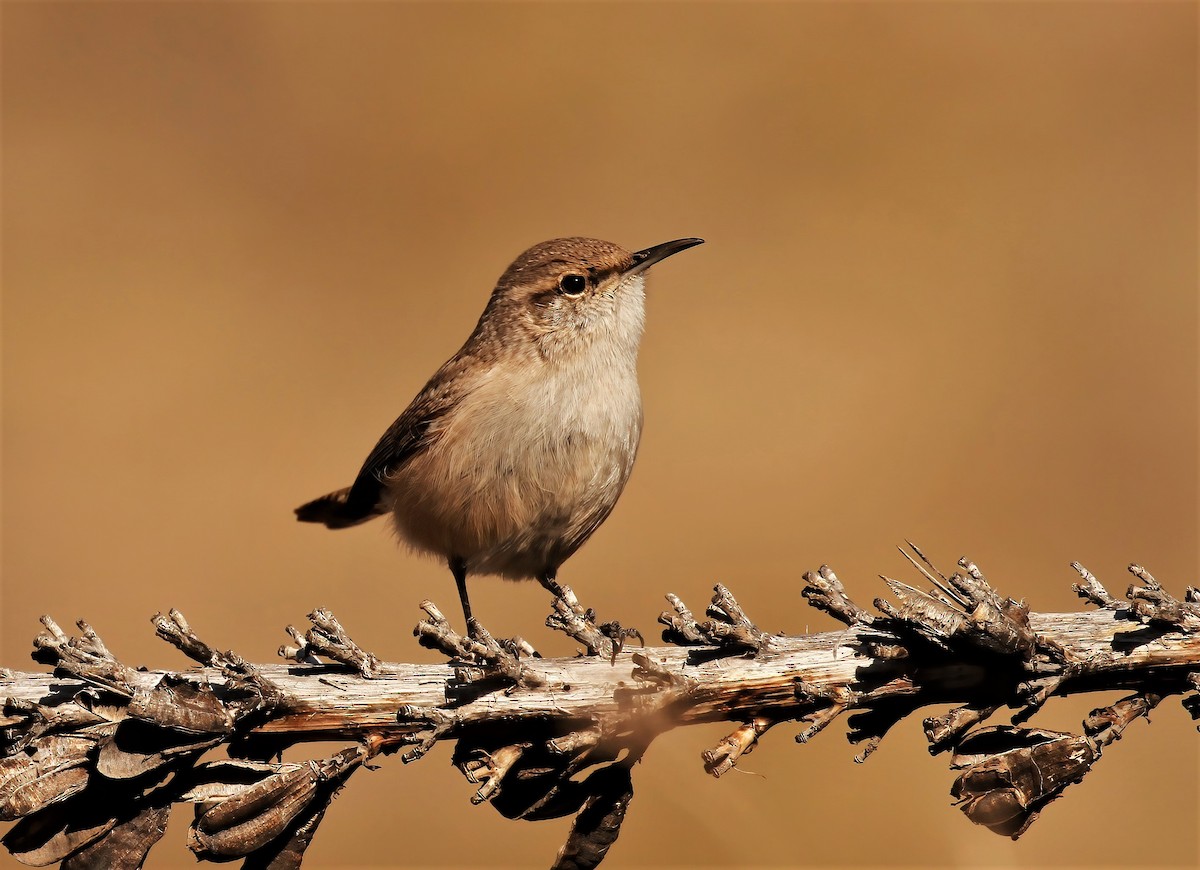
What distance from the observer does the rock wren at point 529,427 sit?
3.87m

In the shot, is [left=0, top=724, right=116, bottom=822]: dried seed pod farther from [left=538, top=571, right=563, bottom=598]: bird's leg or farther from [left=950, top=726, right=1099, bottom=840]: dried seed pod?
[left=538, top=571, right=563, bottom=598]: bird's leg

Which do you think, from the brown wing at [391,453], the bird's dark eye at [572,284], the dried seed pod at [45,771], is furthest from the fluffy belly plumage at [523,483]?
the dried seed pod at [45,771]

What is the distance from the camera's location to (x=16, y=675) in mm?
2033

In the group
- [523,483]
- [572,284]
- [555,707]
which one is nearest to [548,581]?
[523,483]

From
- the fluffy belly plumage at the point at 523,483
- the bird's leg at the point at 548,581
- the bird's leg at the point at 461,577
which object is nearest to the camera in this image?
the fluffy belly plumage at the point at 523,483

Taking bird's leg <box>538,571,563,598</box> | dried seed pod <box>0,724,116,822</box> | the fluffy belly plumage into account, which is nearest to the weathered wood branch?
dried seed pod <box>0,724,116,822</box>

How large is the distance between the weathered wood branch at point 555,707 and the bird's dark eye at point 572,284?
2.52m

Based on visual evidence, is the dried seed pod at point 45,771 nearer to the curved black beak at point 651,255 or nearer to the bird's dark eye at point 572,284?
the bird's dark eye at point 572,284

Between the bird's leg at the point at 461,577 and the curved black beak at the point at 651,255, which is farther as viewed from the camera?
the curved black beak at the point at 651,255

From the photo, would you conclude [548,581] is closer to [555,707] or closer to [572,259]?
[572,259]

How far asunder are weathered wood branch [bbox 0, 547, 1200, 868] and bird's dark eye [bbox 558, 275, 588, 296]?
2.52 metres

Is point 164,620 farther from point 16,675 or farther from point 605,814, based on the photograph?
point 605,814

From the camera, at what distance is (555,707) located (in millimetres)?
1937

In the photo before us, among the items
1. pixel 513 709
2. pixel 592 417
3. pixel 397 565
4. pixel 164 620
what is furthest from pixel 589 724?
pixel 397 565
